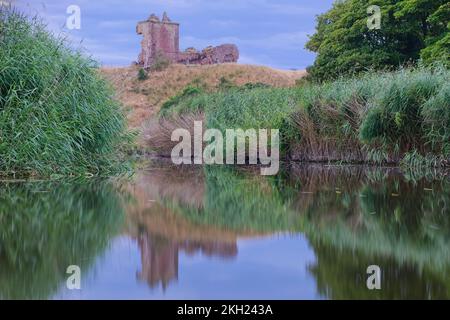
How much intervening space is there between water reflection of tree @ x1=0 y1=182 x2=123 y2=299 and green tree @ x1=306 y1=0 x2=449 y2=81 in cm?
2129

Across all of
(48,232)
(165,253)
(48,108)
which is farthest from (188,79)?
(165,253)

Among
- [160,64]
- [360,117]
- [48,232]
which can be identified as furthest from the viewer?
[160,64]

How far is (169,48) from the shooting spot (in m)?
70.3

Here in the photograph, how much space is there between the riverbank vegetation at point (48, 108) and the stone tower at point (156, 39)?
55663mm

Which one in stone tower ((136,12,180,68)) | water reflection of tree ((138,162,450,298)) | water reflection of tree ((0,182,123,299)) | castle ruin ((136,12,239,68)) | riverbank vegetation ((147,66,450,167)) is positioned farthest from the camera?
castle ruin ((136,12,239,68))

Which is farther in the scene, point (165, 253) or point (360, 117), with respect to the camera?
point (360, 117)

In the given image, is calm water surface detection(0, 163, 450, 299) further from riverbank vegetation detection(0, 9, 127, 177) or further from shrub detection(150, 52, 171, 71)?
shrub detection(150, 52, 171, 71)

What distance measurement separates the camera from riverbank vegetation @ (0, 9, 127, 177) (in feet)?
32.4

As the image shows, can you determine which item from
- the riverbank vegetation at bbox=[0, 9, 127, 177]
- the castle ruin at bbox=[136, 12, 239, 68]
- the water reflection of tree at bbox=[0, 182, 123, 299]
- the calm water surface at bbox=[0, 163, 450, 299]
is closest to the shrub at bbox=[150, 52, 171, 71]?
the castle ruin at bbox=[136, 12, 239, 68]

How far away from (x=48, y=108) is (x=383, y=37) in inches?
893

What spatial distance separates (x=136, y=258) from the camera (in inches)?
169

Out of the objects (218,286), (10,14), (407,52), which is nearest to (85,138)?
(10,14)

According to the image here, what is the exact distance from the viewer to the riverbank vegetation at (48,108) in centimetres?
989

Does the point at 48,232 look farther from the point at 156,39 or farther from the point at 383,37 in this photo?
the point at 156,39
